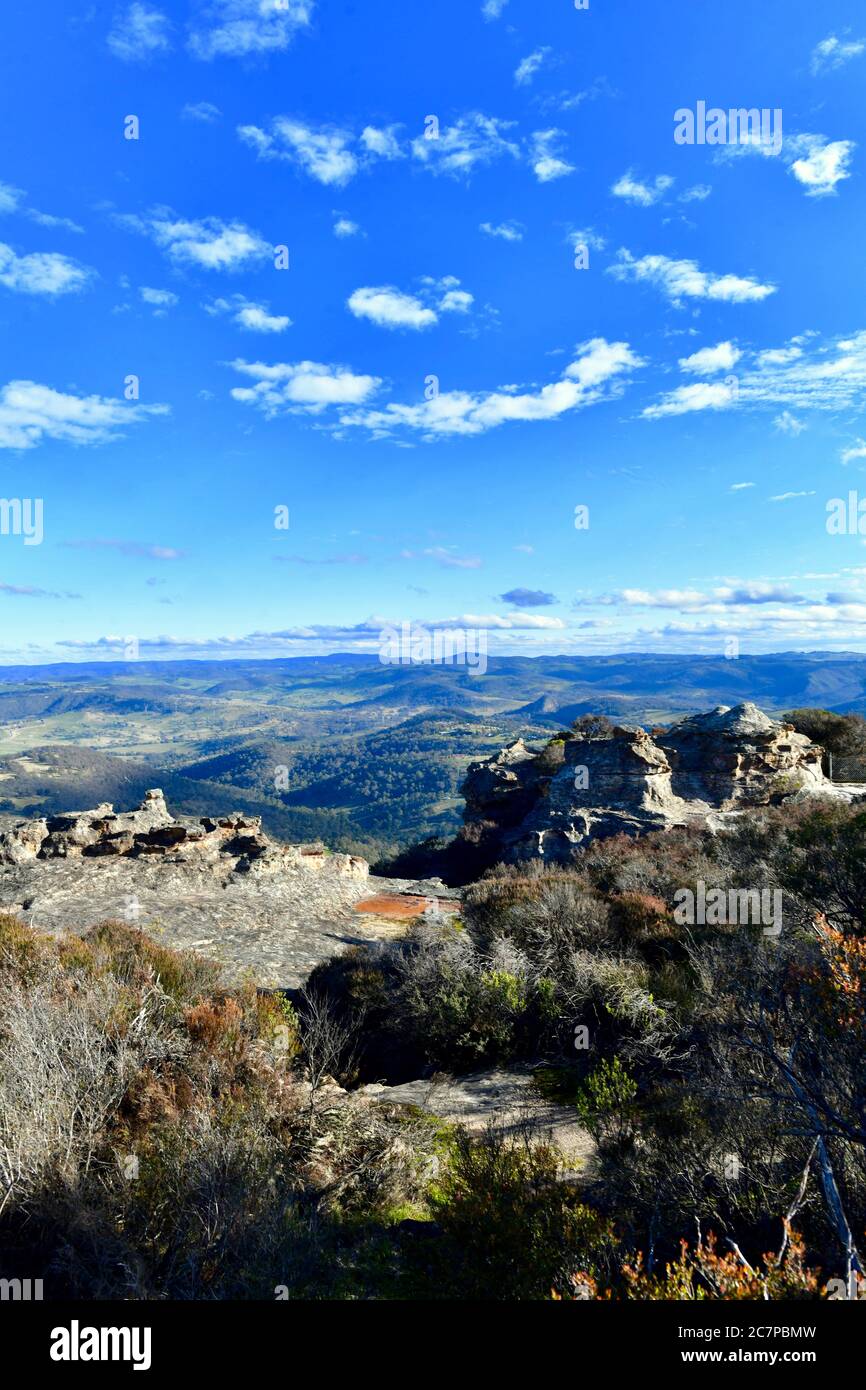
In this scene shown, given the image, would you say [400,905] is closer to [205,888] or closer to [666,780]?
[205,888]

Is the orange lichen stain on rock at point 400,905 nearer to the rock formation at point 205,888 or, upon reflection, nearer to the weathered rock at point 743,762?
the rock formation at point 205,888

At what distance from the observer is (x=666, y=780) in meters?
31.8

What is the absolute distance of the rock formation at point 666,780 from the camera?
29203mm

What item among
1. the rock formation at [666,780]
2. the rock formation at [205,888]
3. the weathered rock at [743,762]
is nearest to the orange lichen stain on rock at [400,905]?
the rock formation at [205,888]

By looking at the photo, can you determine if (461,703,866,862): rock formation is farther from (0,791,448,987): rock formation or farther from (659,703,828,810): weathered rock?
(0,791,448,987): rock formation

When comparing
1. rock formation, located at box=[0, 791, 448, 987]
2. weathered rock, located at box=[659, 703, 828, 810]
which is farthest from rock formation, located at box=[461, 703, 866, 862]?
rock formation, located at box=[0, 791, 448, 987]

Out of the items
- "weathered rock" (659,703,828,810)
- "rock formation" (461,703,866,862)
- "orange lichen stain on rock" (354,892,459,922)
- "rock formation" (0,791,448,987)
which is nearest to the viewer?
"rock formation" (0,791,448,987)

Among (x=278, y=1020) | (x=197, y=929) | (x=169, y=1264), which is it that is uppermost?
(x=169, y=1264)

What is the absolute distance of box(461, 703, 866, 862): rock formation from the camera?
29.2 meters
